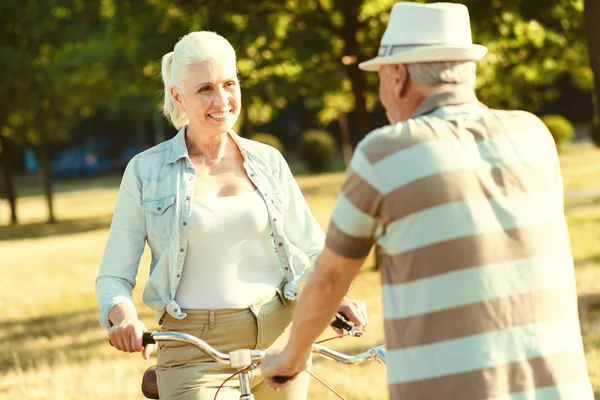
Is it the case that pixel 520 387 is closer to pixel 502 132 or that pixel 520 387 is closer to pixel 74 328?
pixel 502 132

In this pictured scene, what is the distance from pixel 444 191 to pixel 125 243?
171 cm

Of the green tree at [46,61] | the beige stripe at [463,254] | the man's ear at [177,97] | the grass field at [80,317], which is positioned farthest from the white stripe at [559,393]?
the green tree at [46,61]

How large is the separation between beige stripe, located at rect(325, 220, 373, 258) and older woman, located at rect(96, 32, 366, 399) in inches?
45.8

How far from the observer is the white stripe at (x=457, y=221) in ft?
8.61

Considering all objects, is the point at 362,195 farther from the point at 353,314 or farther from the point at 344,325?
the point at 353,314

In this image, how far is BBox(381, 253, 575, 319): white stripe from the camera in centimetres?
263

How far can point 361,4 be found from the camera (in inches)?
567

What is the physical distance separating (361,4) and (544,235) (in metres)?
11.9

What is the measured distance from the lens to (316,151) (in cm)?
4434

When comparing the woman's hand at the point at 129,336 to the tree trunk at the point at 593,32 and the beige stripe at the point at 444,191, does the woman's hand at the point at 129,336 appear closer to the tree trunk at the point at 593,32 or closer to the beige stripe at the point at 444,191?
the beige stripe at the point at 444,191

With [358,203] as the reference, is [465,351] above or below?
below

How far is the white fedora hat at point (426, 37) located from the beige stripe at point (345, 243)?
42 cm

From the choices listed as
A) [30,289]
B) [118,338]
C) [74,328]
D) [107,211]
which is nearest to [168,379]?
[118,338]

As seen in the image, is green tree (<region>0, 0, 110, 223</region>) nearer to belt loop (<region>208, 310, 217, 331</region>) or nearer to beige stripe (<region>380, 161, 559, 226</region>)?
belt loop (<region>208, 310, 217, 331</region>)
